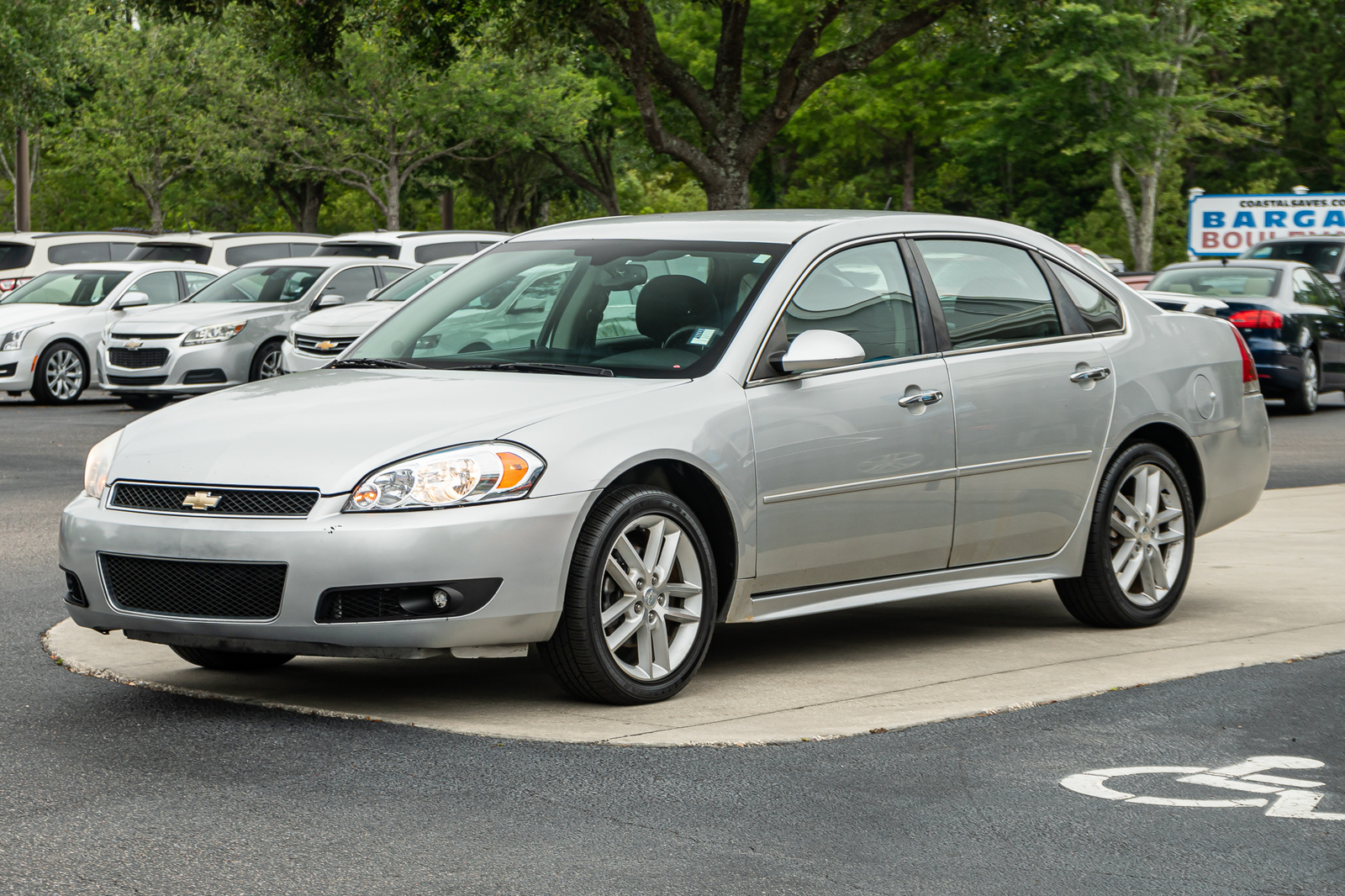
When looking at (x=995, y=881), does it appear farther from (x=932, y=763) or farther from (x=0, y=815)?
(x=0, y=815)

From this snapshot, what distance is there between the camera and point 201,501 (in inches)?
209

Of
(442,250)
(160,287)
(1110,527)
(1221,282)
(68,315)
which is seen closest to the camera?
(1110,527)

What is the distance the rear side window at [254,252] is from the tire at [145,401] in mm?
6338

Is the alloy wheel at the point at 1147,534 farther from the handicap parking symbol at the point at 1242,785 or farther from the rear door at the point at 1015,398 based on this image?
the handicap parking symbol at the point at 1242,785

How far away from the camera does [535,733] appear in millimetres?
5301

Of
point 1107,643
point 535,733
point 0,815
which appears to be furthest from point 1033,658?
point 0,815

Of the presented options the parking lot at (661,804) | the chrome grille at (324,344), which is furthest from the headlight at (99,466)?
the chrome grille at (324,344)

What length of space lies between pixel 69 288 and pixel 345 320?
5.31m

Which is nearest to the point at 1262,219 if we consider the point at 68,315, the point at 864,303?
the point at 68,315

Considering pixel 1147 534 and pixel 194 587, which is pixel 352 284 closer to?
pixel 1147 534

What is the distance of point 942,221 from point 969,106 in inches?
1460

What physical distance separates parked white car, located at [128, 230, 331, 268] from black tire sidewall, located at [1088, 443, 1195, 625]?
2111cm

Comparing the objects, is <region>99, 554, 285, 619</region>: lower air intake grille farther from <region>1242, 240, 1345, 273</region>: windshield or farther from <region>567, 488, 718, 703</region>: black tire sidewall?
<region>1242, 240, 1345, 273</region>: windshield

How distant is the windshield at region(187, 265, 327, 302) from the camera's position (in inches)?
801
